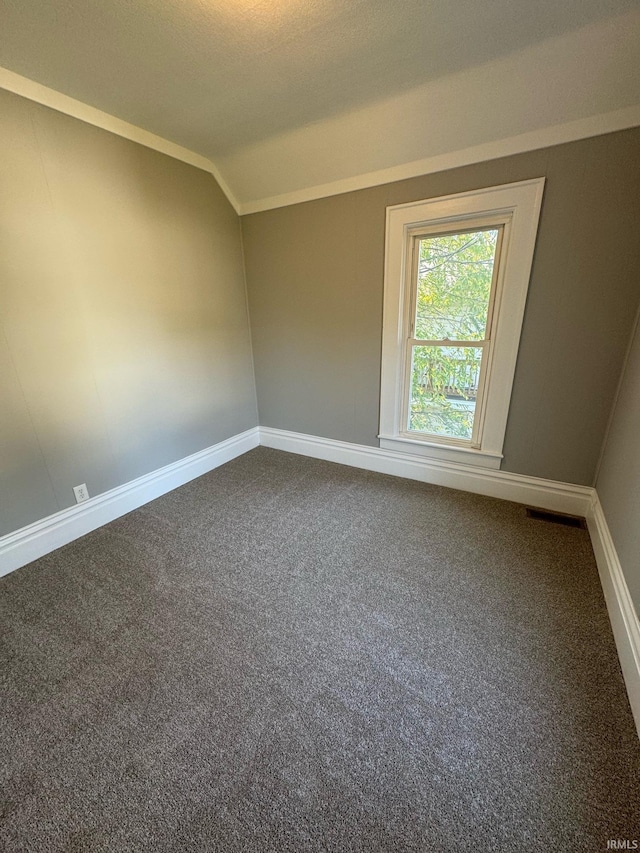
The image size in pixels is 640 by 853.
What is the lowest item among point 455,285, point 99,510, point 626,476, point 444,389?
point 99,510

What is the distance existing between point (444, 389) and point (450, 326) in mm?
461

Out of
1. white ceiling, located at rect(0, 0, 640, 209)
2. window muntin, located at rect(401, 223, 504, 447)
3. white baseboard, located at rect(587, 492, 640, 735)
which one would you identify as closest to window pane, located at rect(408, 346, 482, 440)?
window muntin, located at rect(401, 223, 504, 447)

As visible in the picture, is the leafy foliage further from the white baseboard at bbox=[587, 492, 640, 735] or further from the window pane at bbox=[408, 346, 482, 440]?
the white baseboard at bbox=[587, 492, 640, 735]

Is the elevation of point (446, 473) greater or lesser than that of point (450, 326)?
lesser

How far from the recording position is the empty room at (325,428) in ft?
3.35

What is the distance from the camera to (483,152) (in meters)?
1.96

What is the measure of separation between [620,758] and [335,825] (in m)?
0.89

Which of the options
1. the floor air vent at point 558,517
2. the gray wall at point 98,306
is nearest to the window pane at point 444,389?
the floor air vent at point 558,517

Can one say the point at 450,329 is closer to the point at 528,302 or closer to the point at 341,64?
the point at 528,302

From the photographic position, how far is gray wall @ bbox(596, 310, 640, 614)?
4.72 ft

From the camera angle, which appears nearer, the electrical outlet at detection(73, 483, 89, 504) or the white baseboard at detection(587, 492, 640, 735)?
the white baseboard at detection(587, 492, 640, 735)

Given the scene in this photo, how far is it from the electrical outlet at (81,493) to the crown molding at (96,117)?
82.5 inches

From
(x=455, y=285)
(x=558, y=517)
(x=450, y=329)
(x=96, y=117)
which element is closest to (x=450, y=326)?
(x=450, y=329)

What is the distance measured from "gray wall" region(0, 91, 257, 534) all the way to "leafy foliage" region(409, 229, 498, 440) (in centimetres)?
171
